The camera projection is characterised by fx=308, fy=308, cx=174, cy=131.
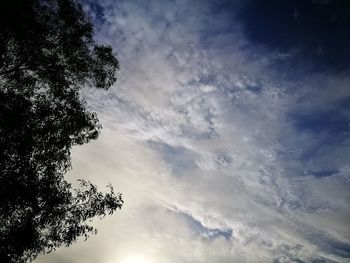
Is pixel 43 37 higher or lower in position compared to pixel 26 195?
higher

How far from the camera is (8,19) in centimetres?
1611

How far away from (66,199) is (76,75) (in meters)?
7.55

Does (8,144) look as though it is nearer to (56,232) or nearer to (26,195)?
(26,195)

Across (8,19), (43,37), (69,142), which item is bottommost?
(69,142)

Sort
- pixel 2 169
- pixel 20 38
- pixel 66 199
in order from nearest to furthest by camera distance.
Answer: pixel 2 169 < pixel 20 38 < pixel 66 199

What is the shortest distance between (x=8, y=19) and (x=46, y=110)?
506cm

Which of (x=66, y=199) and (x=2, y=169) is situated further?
(x=66, y=199)

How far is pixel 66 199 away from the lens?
18.0 meters

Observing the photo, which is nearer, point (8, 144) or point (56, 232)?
point (8, 144)

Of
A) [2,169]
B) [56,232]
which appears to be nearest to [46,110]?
[2,169]

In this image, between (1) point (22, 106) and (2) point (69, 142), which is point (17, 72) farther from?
(2) point (69, 142)

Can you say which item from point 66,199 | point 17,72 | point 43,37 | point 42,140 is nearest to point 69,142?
point 42,140

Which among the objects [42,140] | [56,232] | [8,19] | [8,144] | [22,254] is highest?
[8,19]

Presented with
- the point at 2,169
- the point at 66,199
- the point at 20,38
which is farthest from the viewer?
the point at 66,199
